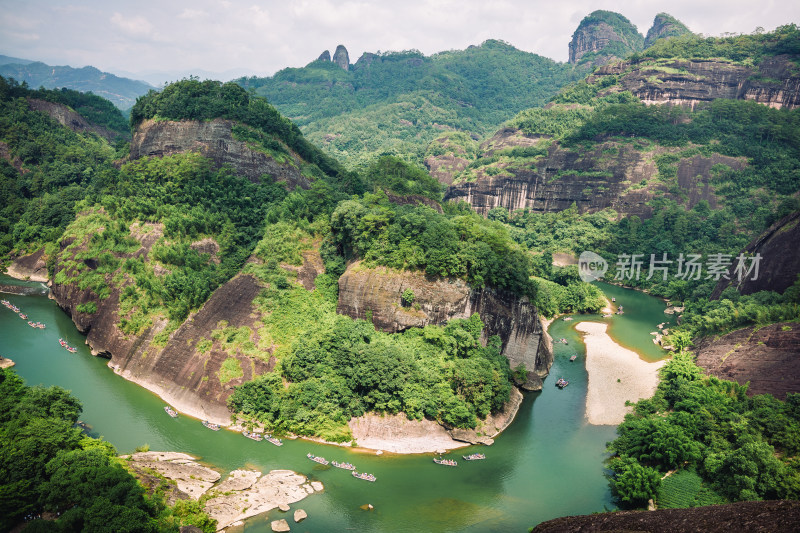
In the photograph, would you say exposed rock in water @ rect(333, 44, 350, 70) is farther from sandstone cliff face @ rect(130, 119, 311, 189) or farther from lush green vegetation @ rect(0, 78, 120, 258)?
sandstone cliff face @ rect(130, 119, 311, 189)

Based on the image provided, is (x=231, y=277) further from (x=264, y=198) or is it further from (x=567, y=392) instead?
(x=567, y=392)

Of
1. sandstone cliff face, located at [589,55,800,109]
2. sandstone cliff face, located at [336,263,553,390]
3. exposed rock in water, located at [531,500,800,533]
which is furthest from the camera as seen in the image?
sandstone cliff face, located at [589,55,800,109]

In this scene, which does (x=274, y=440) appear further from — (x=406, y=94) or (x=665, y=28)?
(x=665, y=28)

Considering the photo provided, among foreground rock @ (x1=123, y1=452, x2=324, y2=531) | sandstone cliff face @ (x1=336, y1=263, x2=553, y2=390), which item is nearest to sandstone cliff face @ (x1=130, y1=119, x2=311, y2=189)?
sandstone cliff face @ (x1=336, y1=263, x2=553, y2=390)

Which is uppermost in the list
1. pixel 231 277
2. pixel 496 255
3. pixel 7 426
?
pixel 496 255

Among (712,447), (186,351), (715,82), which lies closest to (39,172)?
(186,351)

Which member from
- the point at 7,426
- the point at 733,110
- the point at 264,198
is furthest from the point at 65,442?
the point at 733,110
